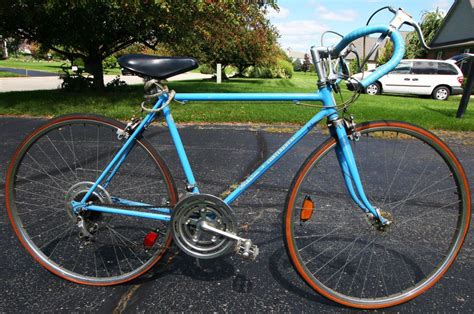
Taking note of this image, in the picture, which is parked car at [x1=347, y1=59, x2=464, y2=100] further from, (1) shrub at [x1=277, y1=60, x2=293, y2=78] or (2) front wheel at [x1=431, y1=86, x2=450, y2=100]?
(1) shrub at [x1=277, y1=60, x2=293, y2=78]

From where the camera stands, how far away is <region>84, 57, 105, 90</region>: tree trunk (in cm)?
1209

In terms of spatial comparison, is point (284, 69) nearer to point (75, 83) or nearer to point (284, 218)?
point (75, 83)

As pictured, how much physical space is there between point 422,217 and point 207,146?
120 inches

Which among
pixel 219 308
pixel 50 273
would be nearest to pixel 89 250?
pixel 50 273

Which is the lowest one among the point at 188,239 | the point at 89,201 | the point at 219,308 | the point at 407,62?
the point at 219,308

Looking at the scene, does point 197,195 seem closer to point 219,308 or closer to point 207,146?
point 219,308

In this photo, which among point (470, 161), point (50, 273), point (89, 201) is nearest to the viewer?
point (89, 201)

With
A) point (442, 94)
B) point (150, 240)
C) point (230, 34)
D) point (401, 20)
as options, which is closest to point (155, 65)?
point (150, 240)

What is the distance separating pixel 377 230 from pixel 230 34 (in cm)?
1318

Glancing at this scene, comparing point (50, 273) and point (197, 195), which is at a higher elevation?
point (197, 195)

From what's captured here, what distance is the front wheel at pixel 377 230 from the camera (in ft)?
6.37

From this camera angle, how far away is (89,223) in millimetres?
2191

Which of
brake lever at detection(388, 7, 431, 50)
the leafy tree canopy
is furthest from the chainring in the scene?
the leafy tree canopy

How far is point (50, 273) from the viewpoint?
7.56 ft
